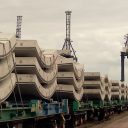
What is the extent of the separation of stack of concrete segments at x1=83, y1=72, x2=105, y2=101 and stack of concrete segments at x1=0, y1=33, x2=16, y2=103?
118ft

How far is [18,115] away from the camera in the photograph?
25.8 m

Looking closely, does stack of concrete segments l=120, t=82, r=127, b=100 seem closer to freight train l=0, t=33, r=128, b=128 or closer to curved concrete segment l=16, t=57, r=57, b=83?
freight train l=0, t=33, r=128, b=128

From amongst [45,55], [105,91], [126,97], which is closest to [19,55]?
[45,55]

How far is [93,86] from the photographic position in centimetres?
6294

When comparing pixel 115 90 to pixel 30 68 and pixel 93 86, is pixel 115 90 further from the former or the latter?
pixel 30 68

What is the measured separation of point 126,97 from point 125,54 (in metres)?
35.4

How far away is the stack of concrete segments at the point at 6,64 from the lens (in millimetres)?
25359

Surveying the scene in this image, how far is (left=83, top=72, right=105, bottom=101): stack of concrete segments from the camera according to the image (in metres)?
62.6

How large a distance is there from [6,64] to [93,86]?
124 feet

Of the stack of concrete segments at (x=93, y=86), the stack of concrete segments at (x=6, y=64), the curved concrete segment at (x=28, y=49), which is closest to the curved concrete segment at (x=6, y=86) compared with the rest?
the stack of concrete segments at (x=6, y=64)

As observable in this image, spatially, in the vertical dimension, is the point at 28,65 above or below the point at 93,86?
above

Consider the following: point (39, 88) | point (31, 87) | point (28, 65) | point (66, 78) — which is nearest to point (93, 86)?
point (66, 78)

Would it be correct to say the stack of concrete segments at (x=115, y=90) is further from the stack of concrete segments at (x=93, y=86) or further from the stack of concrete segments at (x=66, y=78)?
the stack of concrete segments at (x=66, y=78)

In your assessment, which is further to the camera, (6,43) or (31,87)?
(31,87)
